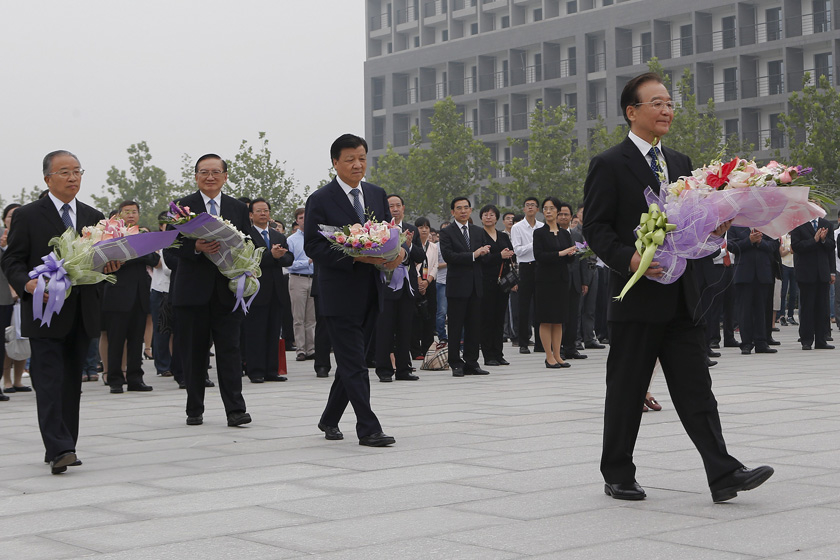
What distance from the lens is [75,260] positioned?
733cm

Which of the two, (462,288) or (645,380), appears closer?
(645,380)

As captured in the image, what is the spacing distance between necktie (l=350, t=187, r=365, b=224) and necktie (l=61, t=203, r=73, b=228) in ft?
6.60

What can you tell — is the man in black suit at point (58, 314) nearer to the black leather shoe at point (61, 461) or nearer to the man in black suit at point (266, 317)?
the black leather shoe at point (61, 461)

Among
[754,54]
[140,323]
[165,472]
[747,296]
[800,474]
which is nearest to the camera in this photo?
[800,474]

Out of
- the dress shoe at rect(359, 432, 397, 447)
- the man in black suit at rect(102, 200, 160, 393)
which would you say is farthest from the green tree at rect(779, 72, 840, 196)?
the dress shoe at rect(359, 432, 397, 447)

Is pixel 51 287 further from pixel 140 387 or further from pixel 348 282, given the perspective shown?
pixel 140 387

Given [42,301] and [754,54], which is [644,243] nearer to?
[42,301]

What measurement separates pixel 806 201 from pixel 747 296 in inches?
449

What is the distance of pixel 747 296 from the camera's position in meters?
16.8

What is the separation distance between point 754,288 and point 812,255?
0.97m

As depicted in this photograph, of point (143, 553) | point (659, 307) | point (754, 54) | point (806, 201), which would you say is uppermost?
point (754, 54)

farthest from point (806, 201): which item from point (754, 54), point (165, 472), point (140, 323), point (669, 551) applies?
point (754, 54)

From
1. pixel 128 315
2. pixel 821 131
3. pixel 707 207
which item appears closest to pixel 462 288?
pixel 128 315

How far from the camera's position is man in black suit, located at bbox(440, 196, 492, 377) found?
14.0m
